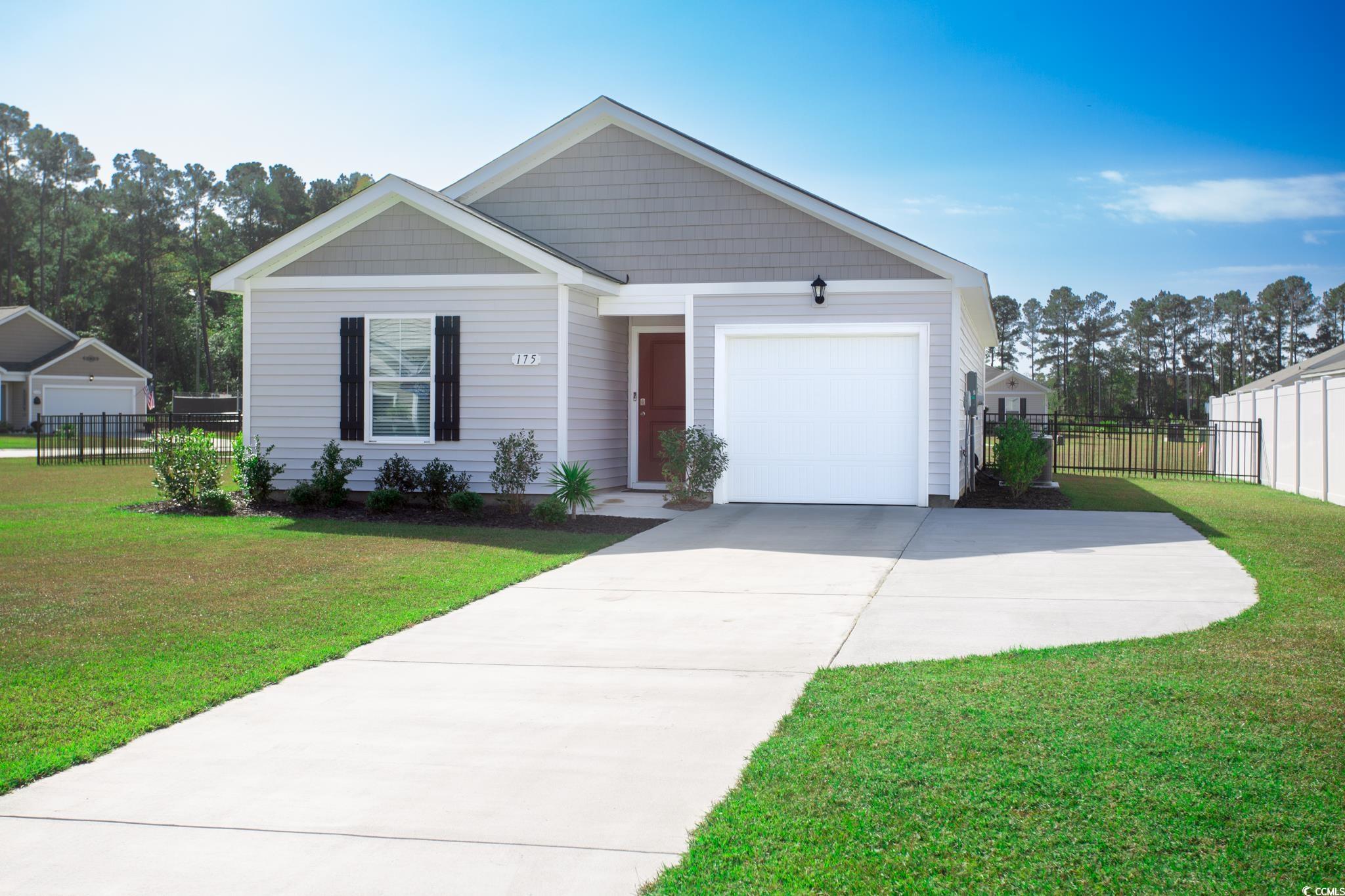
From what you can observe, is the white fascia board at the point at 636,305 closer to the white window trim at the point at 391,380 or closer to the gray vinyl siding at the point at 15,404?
the white window trim at the point at 391,380

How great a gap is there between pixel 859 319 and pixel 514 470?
15.3ft

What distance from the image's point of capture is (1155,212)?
40281mm

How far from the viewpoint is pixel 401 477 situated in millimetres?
12898

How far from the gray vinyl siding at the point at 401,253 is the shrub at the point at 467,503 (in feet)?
9.17

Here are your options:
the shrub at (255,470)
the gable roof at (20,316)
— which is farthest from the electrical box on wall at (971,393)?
the gable roof at (20,316)

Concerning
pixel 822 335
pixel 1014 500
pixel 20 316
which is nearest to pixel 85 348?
pixel 20 316

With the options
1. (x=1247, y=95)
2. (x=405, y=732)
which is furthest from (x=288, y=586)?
(x=1247, y=95)

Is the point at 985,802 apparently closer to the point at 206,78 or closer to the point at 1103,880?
the point at 1103,880

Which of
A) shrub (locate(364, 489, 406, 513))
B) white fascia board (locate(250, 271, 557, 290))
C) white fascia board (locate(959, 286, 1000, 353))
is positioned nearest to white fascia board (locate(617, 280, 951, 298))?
white fascia board (locate(959, 286, 1000, 353))

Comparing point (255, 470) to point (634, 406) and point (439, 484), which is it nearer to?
point (439, 484)

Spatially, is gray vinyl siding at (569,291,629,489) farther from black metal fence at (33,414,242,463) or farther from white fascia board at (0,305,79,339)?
white fascia board at (0,305,79,339)

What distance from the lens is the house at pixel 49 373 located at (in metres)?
41.4

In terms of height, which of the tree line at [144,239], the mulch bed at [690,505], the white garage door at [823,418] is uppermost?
the tree line at [144,239]

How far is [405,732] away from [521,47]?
13.1m
